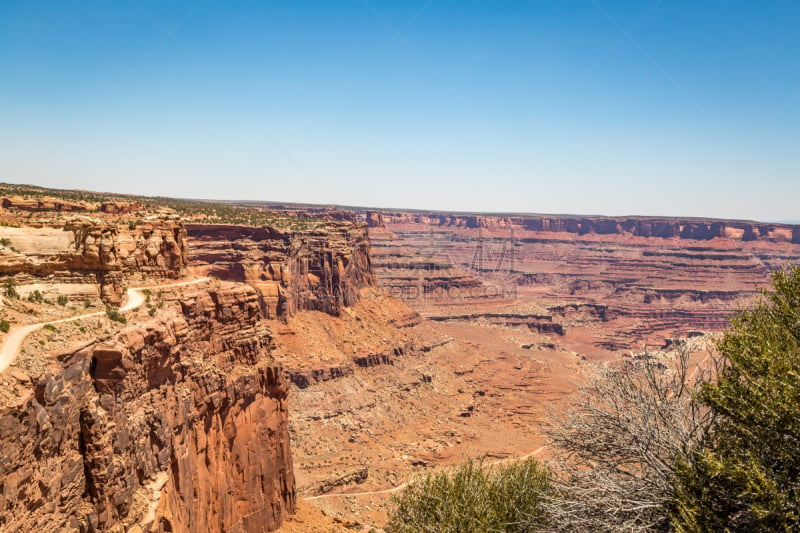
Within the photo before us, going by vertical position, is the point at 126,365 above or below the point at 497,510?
above

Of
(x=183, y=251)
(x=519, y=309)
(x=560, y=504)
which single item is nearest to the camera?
(x=560, y=504)

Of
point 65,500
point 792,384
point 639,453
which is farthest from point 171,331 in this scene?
point 792,384

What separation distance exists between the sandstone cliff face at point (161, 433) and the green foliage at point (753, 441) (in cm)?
1515

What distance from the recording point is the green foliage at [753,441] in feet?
43.4

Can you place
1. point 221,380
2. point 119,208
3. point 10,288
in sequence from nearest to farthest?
point 10,288
point 221,380
point 119,208

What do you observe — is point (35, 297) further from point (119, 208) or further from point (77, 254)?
point (119, 208)

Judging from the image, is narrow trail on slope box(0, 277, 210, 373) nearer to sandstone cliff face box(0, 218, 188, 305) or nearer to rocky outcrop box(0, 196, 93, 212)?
sandstone cliff face box(0, 218, 188, 305)

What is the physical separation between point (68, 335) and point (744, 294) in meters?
198

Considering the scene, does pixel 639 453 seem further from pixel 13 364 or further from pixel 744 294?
pixel 744 294

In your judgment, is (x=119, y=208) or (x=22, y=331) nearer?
(x=22, y=331)

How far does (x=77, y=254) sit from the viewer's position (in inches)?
961

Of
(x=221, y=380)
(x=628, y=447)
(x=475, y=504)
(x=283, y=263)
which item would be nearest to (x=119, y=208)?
(x=221, y=380)

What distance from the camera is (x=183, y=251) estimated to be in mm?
31750

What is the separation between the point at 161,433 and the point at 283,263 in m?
52.1
